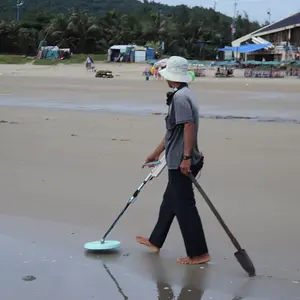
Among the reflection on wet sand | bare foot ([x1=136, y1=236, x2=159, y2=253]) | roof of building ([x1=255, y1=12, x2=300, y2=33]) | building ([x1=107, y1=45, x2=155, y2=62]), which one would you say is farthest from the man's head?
roof of building ([x1=255, y1=12, x2=300, y2=33])

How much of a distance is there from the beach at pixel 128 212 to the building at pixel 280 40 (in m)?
47.7

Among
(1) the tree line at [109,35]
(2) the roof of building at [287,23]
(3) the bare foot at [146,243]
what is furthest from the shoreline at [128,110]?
(1) the tree line at [109,35]

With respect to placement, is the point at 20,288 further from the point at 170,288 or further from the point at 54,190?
the point at 54,190

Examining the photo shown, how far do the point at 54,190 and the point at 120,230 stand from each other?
1.65 m

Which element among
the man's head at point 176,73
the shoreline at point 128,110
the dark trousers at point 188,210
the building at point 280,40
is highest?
the building at point 280,40

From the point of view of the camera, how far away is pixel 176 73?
457 centimetres

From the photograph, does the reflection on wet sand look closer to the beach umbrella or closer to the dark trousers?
the beach umbrella

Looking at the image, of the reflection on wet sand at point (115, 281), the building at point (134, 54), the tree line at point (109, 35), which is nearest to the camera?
the reflection on wet sand at point (115, 281)

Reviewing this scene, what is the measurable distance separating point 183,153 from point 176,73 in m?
0.61

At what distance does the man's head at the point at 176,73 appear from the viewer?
4.56 m


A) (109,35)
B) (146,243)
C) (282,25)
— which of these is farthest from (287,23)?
(146,243)

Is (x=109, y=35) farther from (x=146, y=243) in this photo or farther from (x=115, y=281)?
(x=115, y=281)

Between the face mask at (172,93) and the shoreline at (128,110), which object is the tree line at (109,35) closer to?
the shoreline at (128,110)

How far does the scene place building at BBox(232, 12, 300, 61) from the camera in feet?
192
